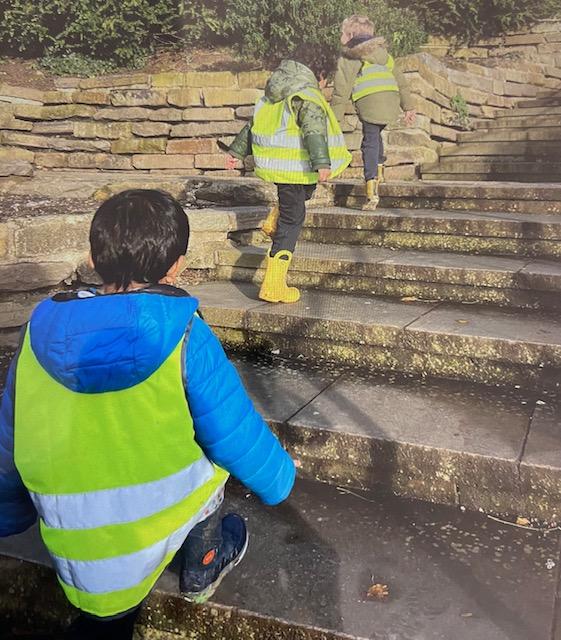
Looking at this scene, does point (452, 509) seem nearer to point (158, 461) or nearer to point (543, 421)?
point (543, 421)

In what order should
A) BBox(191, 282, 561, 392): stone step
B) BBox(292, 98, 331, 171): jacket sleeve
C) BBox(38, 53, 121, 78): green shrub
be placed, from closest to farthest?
BBox(191, 282, 561, 392): stone step
BBox(292, 98, 331, 171): jacket sleeve
BBox(38, 53, 121, 78): green shrub

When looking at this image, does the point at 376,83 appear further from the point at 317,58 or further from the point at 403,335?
the point at 403,335

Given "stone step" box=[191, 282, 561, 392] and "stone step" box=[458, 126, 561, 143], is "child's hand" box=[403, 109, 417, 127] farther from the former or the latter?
"stone step" box=[191, 282, 561, 392]

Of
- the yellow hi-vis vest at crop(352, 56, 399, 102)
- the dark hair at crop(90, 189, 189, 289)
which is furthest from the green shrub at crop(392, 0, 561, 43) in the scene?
the dark hair at crop(90, 189, 189, 289)

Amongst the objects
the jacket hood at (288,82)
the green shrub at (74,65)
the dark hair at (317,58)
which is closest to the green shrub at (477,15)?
the dark hair at (317,58)

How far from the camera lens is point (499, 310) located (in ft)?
11.7

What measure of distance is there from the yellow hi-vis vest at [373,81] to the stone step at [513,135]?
9.92 ft

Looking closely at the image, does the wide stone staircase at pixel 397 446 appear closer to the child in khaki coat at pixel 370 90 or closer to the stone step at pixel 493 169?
the child in khaki coat at pixel 370 90

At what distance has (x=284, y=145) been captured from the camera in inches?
141

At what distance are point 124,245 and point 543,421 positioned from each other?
1.84 metres

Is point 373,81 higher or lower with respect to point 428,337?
higher

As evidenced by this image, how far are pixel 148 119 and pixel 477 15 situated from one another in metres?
7.59

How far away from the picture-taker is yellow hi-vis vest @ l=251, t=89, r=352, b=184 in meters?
3.56

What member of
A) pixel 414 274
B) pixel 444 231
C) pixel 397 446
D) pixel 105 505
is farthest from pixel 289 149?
pixel 105 505
